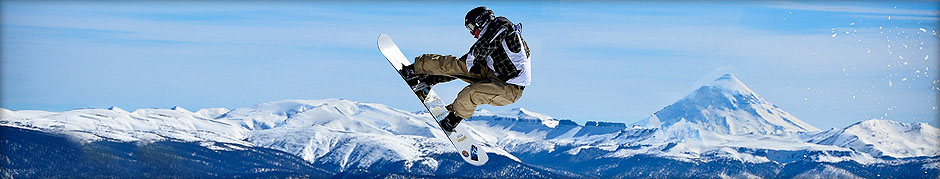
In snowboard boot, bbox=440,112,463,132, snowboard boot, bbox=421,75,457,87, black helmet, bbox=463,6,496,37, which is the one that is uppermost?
black helmet, bbox=463,6,496,37

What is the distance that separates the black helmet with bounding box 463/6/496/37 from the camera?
8.79 meters

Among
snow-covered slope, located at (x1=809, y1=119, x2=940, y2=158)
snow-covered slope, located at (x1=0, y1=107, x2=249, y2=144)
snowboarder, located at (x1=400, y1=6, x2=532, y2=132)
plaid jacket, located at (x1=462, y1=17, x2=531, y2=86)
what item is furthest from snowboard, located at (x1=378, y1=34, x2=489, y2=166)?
snow-covered slope, located at (x1=809, y1=119, x2=940, y2=158)

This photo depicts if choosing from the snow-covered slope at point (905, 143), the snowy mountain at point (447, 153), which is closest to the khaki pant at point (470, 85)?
the snowy mountain at point (447, 153)

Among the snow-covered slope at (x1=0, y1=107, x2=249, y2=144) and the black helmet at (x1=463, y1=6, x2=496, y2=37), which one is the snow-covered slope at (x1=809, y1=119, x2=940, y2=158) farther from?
the black helmet at (x1=463, y1=6, x2=496, y2=37)

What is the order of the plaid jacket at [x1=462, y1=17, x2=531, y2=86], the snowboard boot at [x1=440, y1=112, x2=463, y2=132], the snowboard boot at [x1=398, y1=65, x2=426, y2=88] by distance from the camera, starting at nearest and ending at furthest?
the plaid jacket at [x1=462, y1=17, x2=531, y2=86] → the snowboard boot at [x1=398, y1=65, x2=426, y2=88] → the snowboard boot at [x1=440, y1=112, x2=463, y2=132]

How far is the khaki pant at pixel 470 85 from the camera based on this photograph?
9078mm

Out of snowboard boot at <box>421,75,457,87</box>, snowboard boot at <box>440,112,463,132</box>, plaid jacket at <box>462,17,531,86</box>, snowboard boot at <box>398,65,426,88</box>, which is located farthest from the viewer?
snowboard boot at <box>440,112,463,132</box>

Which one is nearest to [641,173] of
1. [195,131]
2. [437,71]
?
[195,131]

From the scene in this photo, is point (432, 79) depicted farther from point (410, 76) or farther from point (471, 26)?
point (471, 26)

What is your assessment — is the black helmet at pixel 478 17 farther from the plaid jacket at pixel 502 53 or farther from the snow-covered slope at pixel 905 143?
the snow-covered slope at pixel 905 143

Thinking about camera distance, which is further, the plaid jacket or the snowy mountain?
the snowy mountain

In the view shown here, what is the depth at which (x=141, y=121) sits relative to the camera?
643 ft

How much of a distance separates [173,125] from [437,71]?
198 meters

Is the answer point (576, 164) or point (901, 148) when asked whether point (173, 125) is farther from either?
point (901, 148)
